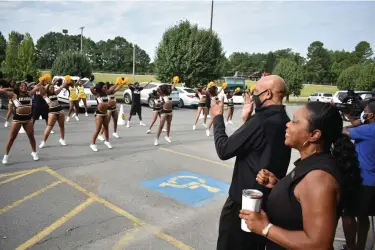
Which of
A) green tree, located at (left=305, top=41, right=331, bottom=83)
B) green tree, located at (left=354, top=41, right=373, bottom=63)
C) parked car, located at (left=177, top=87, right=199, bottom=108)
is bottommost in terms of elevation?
parked car, located at (left=177, top=87, right=199, bottom=108)

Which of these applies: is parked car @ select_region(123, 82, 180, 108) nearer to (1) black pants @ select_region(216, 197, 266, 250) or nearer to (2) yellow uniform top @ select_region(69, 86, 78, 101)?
(2) yellow uniform top @ select_region(69, 86, 78, 101)

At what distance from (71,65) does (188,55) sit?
9622 mm

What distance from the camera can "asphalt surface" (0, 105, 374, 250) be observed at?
Result: 3.80 meters

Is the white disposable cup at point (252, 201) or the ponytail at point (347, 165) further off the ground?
the ponytail at point (347, 165)

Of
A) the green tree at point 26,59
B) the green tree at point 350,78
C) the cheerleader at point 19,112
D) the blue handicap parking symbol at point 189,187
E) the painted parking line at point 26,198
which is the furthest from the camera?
the green tree at point 350,78

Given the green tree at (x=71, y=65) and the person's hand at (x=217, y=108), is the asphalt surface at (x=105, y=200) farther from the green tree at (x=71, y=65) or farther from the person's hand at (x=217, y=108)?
the green tree at (x=71, y=65)

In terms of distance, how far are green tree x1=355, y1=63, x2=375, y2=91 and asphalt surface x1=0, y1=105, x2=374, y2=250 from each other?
125ft

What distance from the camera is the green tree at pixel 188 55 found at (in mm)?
24719

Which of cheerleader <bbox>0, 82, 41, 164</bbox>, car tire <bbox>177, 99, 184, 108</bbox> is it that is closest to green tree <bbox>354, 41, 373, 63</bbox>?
car tire <bbox>177, 99, 184, 108</bbox>

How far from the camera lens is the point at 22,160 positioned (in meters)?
7.07

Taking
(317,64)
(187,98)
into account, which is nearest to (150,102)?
(187,98)

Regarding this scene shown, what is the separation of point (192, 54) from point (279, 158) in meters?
23.3

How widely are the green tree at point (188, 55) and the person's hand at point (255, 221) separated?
23.4m

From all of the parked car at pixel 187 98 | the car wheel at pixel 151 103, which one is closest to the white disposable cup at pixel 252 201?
the car wheel at pixel 151 103
